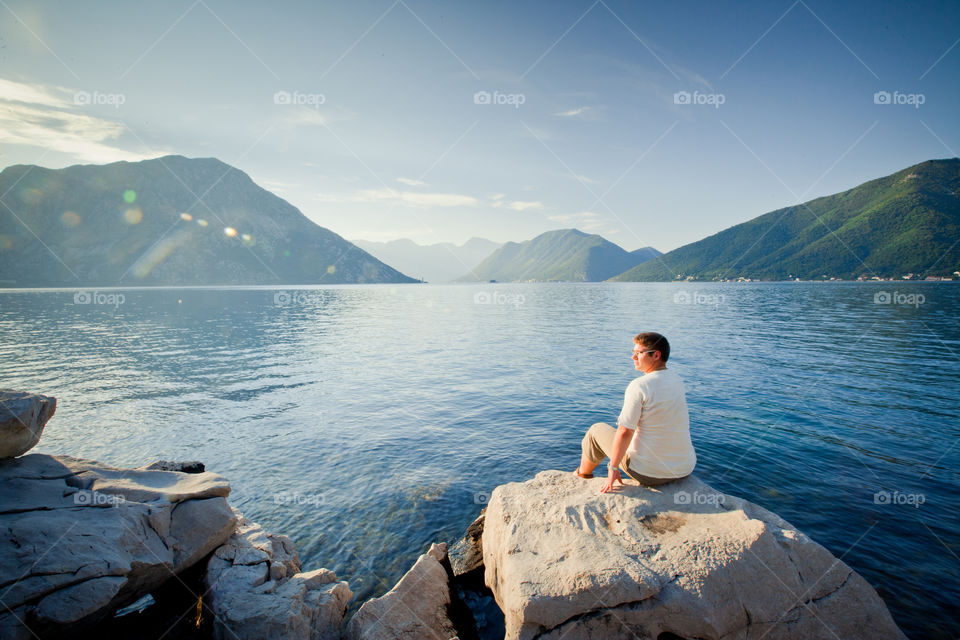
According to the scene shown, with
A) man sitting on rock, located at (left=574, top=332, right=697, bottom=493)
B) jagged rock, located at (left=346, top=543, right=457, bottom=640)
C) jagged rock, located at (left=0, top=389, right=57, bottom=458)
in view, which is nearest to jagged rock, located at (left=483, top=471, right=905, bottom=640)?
man sitting on rock, located at (left=574, top=332, right=697, bottom=493)

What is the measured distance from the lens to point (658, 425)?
21.9ft

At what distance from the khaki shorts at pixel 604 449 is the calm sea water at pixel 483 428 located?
4175 mm

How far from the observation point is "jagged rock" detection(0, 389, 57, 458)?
22.5 ft

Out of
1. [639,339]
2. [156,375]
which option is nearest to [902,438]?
[639,339]

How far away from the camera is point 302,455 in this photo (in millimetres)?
13312

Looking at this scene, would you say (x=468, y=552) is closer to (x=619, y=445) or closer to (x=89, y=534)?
(x=619, y=445)

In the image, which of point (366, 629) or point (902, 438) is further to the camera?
point (902, 438)

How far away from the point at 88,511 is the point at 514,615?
7257mm

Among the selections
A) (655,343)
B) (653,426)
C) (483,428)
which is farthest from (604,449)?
(483,428)

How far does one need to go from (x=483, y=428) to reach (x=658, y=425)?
977 centimetres

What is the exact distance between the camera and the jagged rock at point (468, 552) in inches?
305

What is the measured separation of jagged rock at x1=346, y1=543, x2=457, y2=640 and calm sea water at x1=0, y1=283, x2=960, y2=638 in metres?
1.53

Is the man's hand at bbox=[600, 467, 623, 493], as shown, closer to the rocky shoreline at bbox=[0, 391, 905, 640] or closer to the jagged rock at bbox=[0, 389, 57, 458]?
the rocky shoreline at bbox=[0, 391, 905, 640]

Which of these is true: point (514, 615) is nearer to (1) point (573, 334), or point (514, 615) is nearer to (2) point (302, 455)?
(2) point (302, 455)
